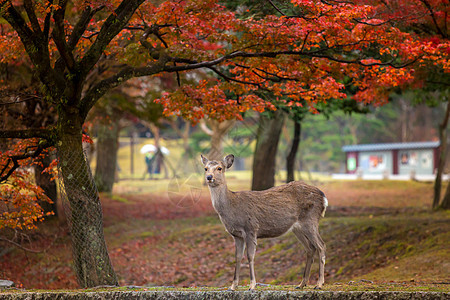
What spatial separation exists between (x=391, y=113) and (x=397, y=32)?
1619 inches

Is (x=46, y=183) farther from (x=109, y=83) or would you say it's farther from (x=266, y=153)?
(x=266, y=153)

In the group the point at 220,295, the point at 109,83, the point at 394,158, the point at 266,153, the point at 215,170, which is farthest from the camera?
the point at 394,158

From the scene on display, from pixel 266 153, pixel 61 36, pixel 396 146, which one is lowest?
pixel 266 153

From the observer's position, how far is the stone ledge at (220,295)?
21.1 ft

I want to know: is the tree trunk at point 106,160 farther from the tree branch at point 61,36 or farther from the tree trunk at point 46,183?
the tree branch at point 61,36

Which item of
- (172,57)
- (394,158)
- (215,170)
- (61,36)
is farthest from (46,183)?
(394,158)

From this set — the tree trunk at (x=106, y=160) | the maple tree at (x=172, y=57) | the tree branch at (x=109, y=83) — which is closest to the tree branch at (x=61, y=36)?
the maple tree at (x=172, y=57)

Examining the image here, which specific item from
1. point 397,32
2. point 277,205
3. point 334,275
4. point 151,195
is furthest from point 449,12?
point 151,195

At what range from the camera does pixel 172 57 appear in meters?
10.9

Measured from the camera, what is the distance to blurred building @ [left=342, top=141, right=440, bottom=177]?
43.4 m

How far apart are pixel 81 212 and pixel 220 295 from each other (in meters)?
3.61

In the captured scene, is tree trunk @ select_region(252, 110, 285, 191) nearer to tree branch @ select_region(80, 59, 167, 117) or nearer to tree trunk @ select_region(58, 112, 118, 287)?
tree branch @ select_region(80, 59, 167, 117)

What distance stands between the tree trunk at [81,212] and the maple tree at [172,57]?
A: 0.02 metres

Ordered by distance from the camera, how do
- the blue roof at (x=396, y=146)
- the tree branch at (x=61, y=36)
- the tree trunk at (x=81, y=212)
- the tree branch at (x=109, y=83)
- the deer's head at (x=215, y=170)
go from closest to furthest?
the deer's head at (x=215, y=170) → the tree trunk at (x=81, y=212) → the tree branch at (x=61, y=36) → the tree branch at (x=109, y=83) → the blue roof at (x=396, y=146)
